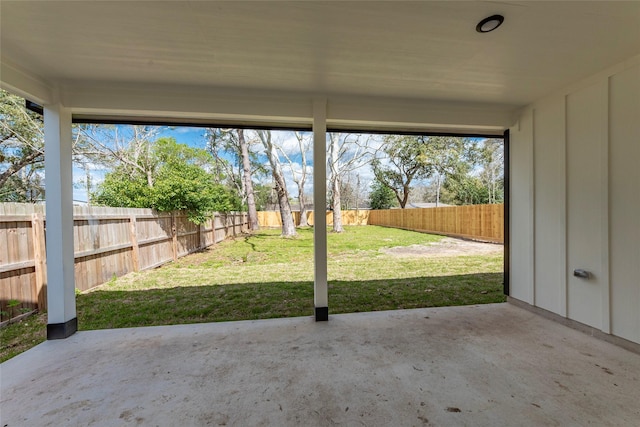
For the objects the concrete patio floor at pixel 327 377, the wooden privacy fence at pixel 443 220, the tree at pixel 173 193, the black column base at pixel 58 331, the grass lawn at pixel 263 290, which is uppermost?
the tree at pixel 173 193

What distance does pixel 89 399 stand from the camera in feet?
5.99

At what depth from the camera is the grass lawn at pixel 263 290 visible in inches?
134

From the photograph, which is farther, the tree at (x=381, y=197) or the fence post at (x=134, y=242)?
the tree at (x=381, y=197)

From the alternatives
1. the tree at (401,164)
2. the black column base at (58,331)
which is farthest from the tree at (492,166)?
the black column base at (58,331)

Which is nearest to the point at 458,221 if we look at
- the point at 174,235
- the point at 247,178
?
the point at 247,178

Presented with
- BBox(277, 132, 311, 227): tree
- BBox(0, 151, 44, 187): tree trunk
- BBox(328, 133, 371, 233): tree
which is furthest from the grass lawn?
BBox(277, 132, 311, 227): tree

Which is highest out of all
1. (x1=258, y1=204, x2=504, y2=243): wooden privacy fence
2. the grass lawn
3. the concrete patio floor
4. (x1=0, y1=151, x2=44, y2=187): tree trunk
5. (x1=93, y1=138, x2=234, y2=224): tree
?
(x1=0, y1=151, x2=44, y2=187): tree trunk

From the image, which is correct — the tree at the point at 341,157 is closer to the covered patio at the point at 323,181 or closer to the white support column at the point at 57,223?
the covered patio at the point at 323,181

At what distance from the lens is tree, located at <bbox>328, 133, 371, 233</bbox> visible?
42.1 feet

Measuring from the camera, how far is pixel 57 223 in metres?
2.65

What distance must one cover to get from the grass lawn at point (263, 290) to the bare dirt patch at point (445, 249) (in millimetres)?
550

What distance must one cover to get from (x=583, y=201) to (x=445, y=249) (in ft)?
18.9

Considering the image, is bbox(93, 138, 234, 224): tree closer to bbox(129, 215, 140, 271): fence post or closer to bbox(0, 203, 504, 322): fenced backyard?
bbox(0, 203, 504, 322): fenced backyard

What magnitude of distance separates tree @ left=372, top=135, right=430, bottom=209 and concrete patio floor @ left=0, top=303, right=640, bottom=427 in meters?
12.7
